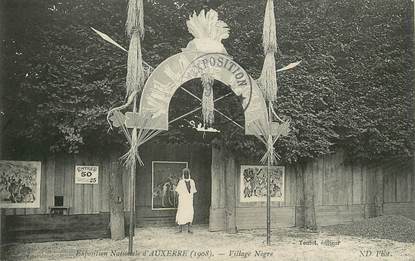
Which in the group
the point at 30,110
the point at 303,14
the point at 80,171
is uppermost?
the point at 303,14

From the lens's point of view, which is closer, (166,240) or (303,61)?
(166,240)

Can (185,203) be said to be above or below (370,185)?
below

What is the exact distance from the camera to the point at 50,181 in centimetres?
1129

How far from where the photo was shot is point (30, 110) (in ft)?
33.3

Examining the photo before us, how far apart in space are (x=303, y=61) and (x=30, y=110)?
22.9 feet

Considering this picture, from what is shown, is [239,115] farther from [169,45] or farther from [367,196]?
[367,196]

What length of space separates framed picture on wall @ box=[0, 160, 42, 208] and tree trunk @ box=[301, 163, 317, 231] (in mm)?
7084

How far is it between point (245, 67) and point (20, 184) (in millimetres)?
5940

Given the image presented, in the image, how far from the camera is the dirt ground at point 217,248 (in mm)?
9461

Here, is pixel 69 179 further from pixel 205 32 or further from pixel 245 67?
pixel 245 67

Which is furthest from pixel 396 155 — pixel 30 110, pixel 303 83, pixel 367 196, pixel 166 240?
pixel 30 110

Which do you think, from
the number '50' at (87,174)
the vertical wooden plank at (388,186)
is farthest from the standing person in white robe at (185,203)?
the vertical wooden plank at (388,186)

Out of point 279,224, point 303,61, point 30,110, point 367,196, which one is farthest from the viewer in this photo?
point 367,196

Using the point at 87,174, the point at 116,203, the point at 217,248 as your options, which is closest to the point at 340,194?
the point at 217,248
